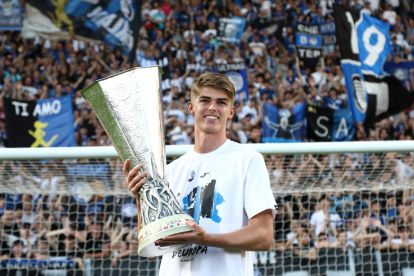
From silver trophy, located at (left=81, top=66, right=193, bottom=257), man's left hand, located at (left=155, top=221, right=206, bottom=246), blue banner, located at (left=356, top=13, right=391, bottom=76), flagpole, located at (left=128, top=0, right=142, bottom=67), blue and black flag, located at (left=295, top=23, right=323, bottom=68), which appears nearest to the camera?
man's left hand, located at (left=155, top=221, right=206, bottom=246)

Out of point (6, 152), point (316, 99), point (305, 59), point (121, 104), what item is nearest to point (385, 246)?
point (6, 152)

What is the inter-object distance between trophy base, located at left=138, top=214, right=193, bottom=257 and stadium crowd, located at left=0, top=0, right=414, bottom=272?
244 centimetres

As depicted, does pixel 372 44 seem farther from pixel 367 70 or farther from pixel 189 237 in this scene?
pixel 189 237

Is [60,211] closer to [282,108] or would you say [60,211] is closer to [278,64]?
[282,108]

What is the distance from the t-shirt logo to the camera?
2.70 m

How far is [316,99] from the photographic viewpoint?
35.8ft

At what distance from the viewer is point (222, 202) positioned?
2.70m

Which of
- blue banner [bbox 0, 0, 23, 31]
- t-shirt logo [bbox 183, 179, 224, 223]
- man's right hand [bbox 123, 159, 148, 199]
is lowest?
t-shirt logo [bbox 183, 179, 224, 223]

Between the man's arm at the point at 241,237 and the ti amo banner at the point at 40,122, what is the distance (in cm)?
711

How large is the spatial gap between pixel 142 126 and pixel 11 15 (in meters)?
11.2

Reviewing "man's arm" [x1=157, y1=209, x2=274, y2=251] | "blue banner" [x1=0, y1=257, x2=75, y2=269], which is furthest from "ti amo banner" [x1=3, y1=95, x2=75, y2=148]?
"man's arm" [x1=157, y1=209, x2=274, y2=251]

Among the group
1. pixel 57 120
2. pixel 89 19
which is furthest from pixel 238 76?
pixel 89 19

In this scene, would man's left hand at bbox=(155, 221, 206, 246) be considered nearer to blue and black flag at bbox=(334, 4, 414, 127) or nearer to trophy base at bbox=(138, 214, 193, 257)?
trophy base at bbox=(138, 214, 193, 257)

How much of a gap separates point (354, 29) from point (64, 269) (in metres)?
5.74
